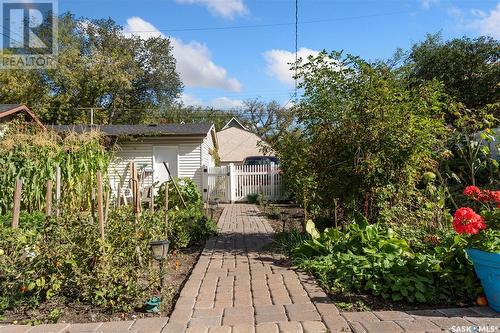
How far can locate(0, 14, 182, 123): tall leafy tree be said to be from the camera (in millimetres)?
26578

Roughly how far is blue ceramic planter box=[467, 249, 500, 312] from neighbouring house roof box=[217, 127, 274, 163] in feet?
108

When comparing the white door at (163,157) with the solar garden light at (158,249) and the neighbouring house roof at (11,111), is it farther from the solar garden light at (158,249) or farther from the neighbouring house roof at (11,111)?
the solar garden light at (158,249)

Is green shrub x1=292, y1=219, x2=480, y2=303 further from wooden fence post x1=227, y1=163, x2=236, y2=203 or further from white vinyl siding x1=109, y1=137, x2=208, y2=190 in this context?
white vinyl siding x1=109, y1=137, x2=208, y2=190

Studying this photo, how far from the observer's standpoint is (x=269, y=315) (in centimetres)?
342

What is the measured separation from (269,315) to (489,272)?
192cm

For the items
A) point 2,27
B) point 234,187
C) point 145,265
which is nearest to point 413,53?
point 234,187

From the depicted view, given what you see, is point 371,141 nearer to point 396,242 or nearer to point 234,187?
point 396,242

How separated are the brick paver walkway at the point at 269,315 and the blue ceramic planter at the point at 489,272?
12 centimetres

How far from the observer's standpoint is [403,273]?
3980 millimetres

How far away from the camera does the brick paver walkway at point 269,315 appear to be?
3170 mm

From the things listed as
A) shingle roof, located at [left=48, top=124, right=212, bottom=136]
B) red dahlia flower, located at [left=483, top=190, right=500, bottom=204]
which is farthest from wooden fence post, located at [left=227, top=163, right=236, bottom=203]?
red dahlia flower, located at [left=483, top=190, right=500, bottom=204]

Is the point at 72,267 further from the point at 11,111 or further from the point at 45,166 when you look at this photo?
the point at 11,111

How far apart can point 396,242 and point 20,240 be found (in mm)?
3906

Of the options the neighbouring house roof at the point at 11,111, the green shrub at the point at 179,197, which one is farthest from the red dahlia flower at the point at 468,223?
the neighbouring house roof at the point at 11,111
